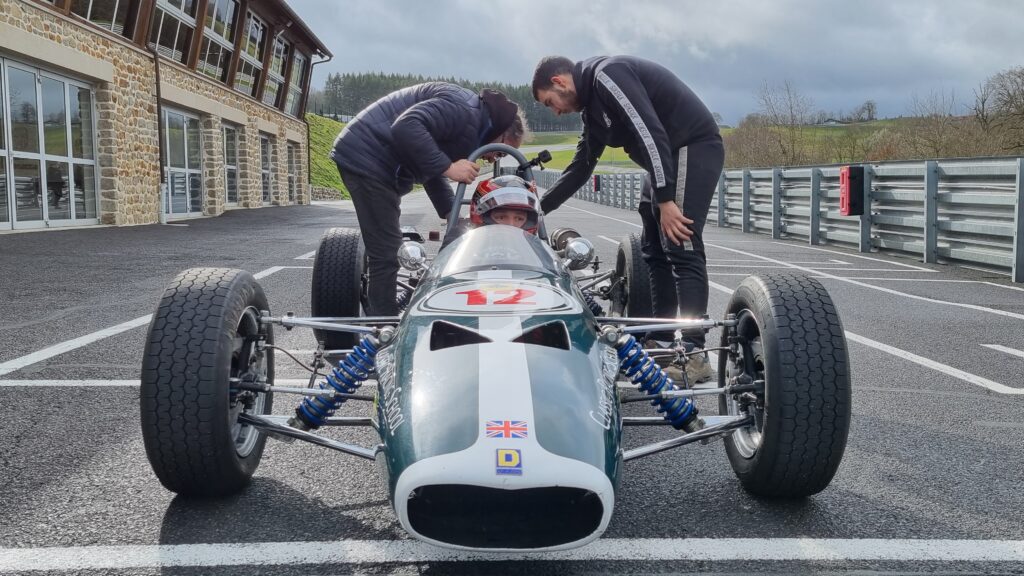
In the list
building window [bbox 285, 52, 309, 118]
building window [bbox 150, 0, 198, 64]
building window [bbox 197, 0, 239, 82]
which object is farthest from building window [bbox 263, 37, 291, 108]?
building window [bbox 150, 0, 198, 64]

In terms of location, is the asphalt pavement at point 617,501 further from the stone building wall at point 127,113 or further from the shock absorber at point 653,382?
the stone building wall at point 127,113

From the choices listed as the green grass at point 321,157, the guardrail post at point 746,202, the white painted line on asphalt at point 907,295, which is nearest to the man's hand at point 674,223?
the white painted line on asphalt at point 907,295

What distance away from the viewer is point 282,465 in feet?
11.1

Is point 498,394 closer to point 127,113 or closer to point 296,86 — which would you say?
point 127,113

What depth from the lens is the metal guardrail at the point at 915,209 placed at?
10.7m

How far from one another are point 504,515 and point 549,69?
317 centimetres

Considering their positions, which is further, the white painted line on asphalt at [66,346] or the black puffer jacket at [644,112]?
the white painted line on asphalt at [66,346]

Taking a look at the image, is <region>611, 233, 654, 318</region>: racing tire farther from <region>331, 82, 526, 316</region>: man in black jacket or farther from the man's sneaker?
<region>331, 82, 526, 316</region>: man in black jacket

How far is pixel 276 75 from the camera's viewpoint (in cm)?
3562

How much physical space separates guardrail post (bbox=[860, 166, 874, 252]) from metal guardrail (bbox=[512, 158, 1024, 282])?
2cm

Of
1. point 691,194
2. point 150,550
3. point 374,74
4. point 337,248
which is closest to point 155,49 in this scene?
point 337,248

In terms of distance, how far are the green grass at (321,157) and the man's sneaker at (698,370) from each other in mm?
42886

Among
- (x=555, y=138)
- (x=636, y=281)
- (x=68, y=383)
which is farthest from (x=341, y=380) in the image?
(x=555, y=138)

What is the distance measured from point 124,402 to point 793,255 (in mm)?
11622
